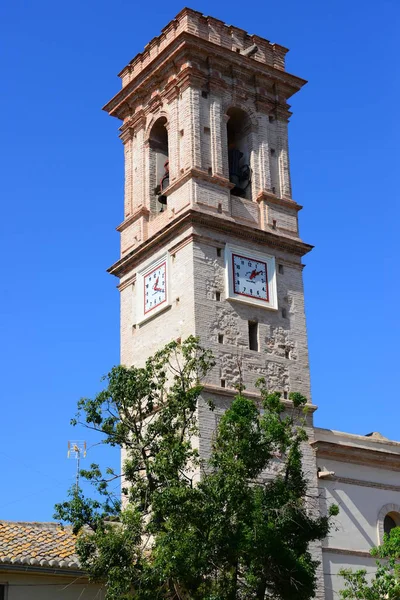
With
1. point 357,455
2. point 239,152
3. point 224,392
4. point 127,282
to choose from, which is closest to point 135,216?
point 127,282

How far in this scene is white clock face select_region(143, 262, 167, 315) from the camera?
1300 inches

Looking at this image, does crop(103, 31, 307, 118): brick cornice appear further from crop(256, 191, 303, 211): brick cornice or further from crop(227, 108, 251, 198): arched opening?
crop(256, 191, 303, 211): brick cornice

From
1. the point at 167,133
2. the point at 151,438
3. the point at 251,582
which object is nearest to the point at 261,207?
the point at 167,133

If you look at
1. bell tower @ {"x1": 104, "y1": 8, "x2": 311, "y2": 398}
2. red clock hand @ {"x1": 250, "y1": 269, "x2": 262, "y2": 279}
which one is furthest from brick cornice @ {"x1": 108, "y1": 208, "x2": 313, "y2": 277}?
red clock hand @ {"x1": 250, "y1": 269, "x2": 262, "y2": 279}

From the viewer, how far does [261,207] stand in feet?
114

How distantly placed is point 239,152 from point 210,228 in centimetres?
468

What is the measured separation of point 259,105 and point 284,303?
23.9ft

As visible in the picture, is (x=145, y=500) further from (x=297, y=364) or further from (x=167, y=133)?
(x=167, y=133)

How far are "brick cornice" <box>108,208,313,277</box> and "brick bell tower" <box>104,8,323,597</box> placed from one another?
4cm

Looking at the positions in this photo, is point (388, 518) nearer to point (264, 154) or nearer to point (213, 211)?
point (213, 211)

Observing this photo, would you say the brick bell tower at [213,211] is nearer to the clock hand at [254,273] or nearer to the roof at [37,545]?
the clock hand at [254,273]

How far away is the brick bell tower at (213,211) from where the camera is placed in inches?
1257

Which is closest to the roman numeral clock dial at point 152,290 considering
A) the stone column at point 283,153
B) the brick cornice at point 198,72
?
the stone column at point 283,153

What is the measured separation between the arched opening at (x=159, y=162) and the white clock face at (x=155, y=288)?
2.82 meters
